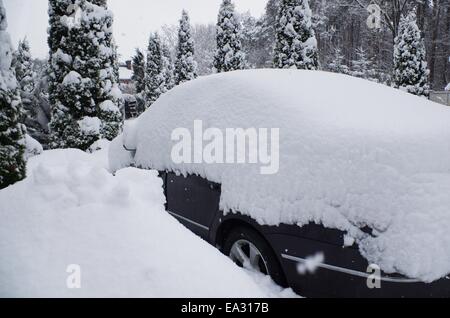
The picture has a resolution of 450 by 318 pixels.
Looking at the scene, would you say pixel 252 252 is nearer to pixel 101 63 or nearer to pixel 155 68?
pixel 101 63

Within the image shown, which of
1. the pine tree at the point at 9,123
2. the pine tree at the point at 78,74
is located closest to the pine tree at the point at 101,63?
the pine tree at the point at 78,74

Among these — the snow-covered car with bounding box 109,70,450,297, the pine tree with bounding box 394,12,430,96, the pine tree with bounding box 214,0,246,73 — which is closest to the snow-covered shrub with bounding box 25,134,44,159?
the snow-covered car with bounding box 109,70,450,297

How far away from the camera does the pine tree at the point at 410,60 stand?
15367 mm

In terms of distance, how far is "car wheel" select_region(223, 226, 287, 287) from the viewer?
246cm

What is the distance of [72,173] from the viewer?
1893mm

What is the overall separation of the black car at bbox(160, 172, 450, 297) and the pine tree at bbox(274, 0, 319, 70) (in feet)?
43.0

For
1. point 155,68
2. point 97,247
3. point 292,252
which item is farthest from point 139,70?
point 97,247

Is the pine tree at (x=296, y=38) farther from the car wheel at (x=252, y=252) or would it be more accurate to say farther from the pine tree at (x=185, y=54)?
the car wheel at (x=252, y=252)

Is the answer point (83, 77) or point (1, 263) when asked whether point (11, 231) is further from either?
point (83, 77)

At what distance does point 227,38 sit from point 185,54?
4.79 m

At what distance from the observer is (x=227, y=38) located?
21453mm

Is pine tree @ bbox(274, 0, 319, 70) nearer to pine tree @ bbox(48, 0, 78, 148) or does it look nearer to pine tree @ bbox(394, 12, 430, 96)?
pine tree @ bbox(394, 12, 430, 96)
